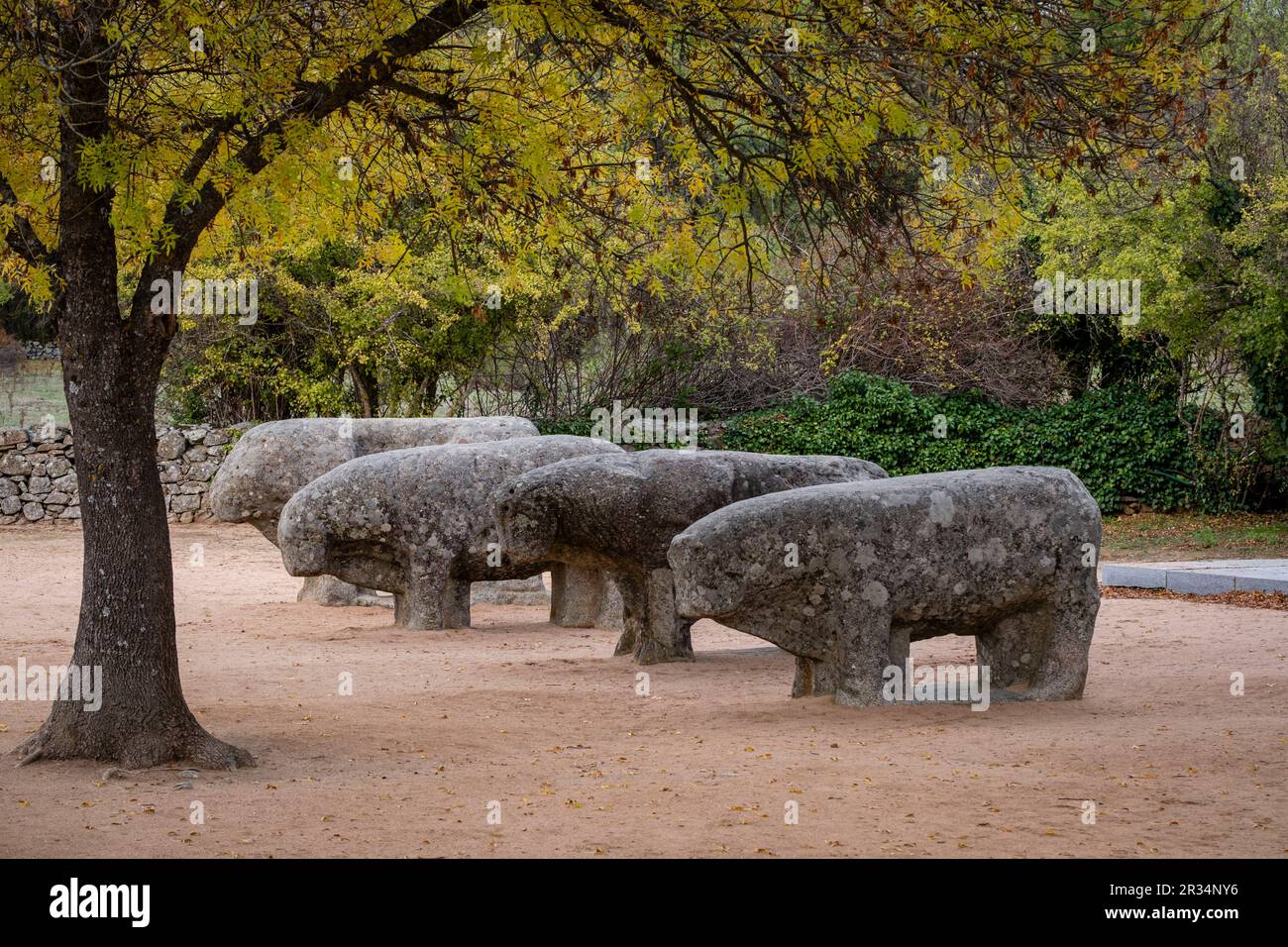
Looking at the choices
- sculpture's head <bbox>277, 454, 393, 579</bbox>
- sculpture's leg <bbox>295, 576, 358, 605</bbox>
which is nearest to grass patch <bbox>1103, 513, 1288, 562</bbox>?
sculpture's leg <bbox>295, 576, 358, 605</bbox>

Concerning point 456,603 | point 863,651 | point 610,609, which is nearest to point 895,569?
point 863,651

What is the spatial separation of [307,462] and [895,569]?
9.85 m

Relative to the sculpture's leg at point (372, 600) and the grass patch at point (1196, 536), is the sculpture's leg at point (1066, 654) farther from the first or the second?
the grass patch at point (1196, 536)

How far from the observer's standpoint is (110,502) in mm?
8297

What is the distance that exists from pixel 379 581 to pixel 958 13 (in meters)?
9.67

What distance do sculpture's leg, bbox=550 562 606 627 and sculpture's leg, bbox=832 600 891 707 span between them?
20.5 ft

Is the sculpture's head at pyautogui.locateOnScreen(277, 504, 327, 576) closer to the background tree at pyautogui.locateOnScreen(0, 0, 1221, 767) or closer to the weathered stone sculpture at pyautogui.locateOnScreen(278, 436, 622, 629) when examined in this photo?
the weathered stone sculpture at pyautogui.locateOnScreen(278, 436, 622, 629)

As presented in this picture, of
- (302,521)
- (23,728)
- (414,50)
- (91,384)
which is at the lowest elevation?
(23,728)

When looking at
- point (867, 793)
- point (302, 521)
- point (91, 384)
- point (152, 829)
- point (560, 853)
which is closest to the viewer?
point (560, 853)

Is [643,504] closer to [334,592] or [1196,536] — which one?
[334,592]

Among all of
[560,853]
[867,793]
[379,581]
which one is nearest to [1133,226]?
[379,581]

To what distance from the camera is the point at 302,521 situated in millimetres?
14508

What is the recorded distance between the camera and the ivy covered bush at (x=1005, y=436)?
A: 81.5 feet

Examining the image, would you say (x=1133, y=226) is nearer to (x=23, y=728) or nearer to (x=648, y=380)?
(x=648, y=380)
